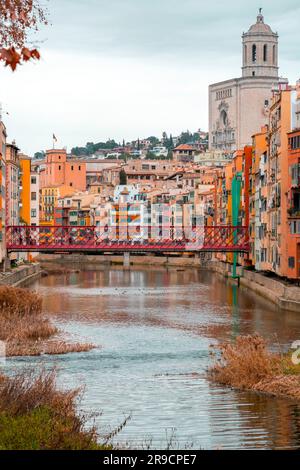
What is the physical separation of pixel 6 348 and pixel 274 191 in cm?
3422

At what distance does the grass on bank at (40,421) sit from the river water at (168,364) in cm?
149

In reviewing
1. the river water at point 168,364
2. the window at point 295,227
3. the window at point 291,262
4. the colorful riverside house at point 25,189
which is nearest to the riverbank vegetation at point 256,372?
the river water at point 168,364

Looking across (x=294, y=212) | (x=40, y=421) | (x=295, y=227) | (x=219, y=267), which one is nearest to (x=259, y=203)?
(x=295, y=227)

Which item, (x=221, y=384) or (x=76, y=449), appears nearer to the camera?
(x=76, y=449)

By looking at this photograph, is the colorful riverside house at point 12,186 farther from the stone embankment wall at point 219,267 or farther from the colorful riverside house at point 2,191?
the stone embankment wall at point 219,267

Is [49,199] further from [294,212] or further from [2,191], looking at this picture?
[294,212]

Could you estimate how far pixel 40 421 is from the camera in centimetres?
1859

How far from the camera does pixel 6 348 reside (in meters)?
32.5

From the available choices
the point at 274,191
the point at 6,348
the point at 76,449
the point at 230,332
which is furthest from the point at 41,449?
the point at 274,191

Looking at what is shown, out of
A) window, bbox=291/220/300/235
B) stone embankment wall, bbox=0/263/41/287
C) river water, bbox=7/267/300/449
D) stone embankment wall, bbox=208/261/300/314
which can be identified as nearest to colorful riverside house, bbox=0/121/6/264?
stone embankment wall, bbox=0/263/41/287

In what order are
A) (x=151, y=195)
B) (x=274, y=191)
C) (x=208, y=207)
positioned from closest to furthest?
(x=274, y=191)
(x=208, y=207)
(x=151, y=195)

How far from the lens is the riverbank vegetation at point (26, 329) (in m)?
33.3

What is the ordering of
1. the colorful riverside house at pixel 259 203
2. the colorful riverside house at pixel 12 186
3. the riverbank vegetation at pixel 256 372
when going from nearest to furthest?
the riverbank vegetation at pixel 256 372 → the colorful riverside house at pixel 259 203 → the colorful riverside house at pixel 12 186
